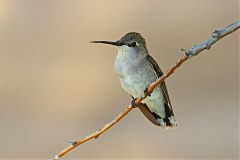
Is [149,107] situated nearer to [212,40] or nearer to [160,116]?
[160,116]

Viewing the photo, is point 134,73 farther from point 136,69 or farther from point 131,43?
point 131,43

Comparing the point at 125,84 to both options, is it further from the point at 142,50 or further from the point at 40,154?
the point at 40,154

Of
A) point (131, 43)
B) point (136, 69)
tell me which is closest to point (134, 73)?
point (136, 69)

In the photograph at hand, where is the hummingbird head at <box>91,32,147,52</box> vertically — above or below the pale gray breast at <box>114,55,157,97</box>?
above

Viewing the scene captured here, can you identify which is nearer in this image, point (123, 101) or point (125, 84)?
point (125, 84)

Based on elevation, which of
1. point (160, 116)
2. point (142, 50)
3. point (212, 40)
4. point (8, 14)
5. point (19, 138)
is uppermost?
point (8, 14)

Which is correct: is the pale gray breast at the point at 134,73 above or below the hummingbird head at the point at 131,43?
below

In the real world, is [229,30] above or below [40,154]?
below

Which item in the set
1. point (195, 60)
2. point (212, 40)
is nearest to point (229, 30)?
point (212, 40)

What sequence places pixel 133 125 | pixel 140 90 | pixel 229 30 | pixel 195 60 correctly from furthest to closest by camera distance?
pixel 195 60 → pixel 133 125 → pixel 140 90 → pixel 229 30

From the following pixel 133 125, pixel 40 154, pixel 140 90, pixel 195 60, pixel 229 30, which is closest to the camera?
pixel 229 30
